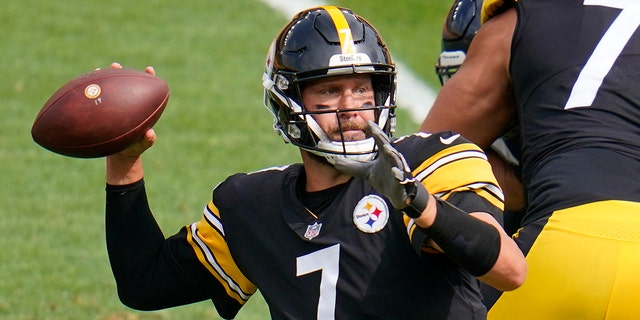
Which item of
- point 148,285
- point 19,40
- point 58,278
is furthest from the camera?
point 19,40

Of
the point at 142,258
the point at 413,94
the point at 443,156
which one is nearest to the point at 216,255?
the point at 142,258

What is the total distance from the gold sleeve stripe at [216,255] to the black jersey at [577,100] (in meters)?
0.98

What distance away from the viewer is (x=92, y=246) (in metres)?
7.97

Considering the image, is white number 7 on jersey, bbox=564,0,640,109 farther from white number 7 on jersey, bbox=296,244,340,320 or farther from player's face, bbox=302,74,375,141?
white number 7 on jersey, bbox=296,244,340,320

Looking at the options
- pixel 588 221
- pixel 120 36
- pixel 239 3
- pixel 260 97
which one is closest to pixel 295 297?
pixel 588 221

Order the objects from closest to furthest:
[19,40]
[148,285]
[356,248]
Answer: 1. [356,248]
2. [148,285]
3. [19,40]

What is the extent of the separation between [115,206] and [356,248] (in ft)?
3.26

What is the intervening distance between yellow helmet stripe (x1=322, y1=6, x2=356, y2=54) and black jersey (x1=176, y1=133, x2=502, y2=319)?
1.09 ft

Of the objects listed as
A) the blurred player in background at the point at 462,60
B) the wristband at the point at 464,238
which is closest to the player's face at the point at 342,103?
the wristband at the point at 464,238

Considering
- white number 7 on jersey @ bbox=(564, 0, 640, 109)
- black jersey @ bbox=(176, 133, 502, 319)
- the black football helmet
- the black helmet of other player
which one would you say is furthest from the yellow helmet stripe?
the black helmet of other player

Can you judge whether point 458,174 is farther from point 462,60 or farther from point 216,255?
point 462,60

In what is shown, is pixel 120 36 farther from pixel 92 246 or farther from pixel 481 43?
pixel 481 43

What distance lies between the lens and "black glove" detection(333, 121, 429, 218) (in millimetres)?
3330

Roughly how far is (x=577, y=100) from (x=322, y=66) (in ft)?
3.04
